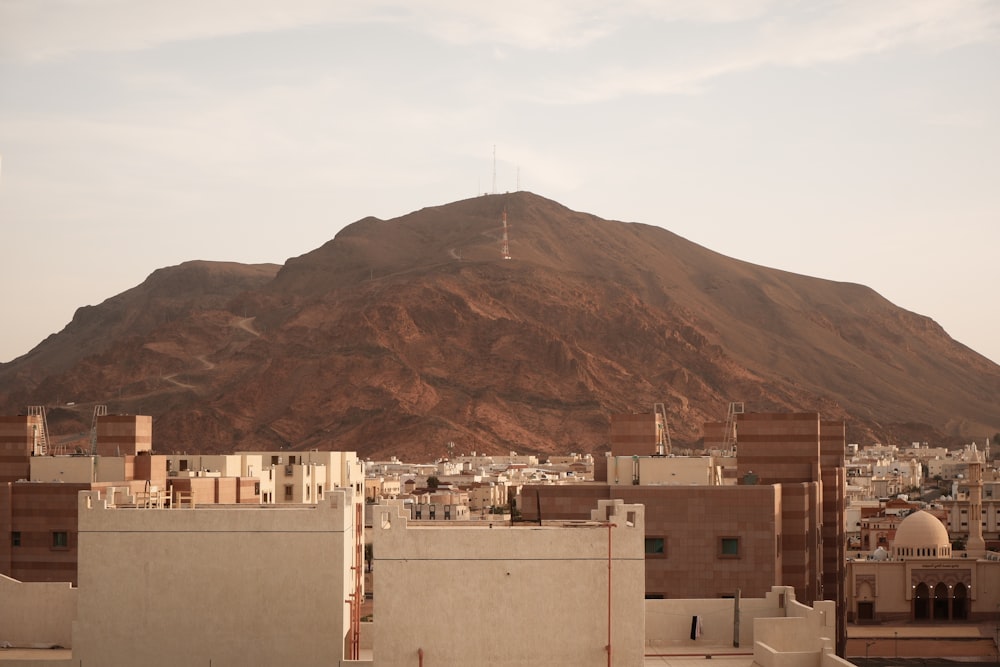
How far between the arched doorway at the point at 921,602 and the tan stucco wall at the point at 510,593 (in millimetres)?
63920

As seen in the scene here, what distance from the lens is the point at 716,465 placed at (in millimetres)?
38969

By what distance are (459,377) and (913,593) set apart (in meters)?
106

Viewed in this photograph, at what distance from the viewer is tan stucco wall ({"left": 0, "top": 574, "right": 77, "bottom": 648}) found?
72.9 ft

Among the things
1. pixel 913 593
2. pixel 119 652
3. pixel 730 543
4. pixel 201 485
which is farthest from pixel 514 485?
pixel 119 652

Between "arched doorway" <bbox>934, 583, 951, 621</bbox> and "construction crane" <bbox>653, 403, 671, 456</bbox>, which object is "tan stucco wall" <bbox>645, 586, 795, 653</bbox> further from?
"arched doorway" <bbox>934, 583, 951, 621</bbox>

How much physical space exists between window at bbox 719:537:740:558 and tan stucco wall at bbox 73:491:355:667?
1547 cm

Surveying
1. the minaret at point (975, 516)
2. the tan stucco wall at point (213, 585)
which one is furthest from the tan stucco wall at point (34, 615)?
the minaret at point (975, 516)

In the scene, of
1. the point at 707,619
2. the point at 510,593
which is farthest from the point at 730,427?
the point at 510,593

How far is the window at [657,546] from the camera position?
33.3 metres

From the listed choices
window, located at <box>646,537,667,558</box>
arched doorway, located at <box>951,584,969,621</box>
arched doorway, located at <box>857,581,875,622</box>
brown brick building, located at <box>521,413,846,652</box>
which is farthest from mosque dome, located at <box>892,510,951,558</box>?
window, located at <box>646,537,667,558</box>

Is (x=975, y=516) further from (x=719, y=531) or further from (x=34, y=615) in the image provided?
(x=34, y=615)

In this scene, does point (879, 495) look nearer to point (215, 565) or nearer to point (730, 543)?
point (730, 543)

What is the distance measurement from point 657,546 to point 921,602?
4959cm

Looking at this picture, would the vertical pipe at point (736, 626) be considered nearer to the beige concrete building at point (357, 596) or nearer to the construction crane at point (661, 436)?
the beige concrete building at point (357, 596)
